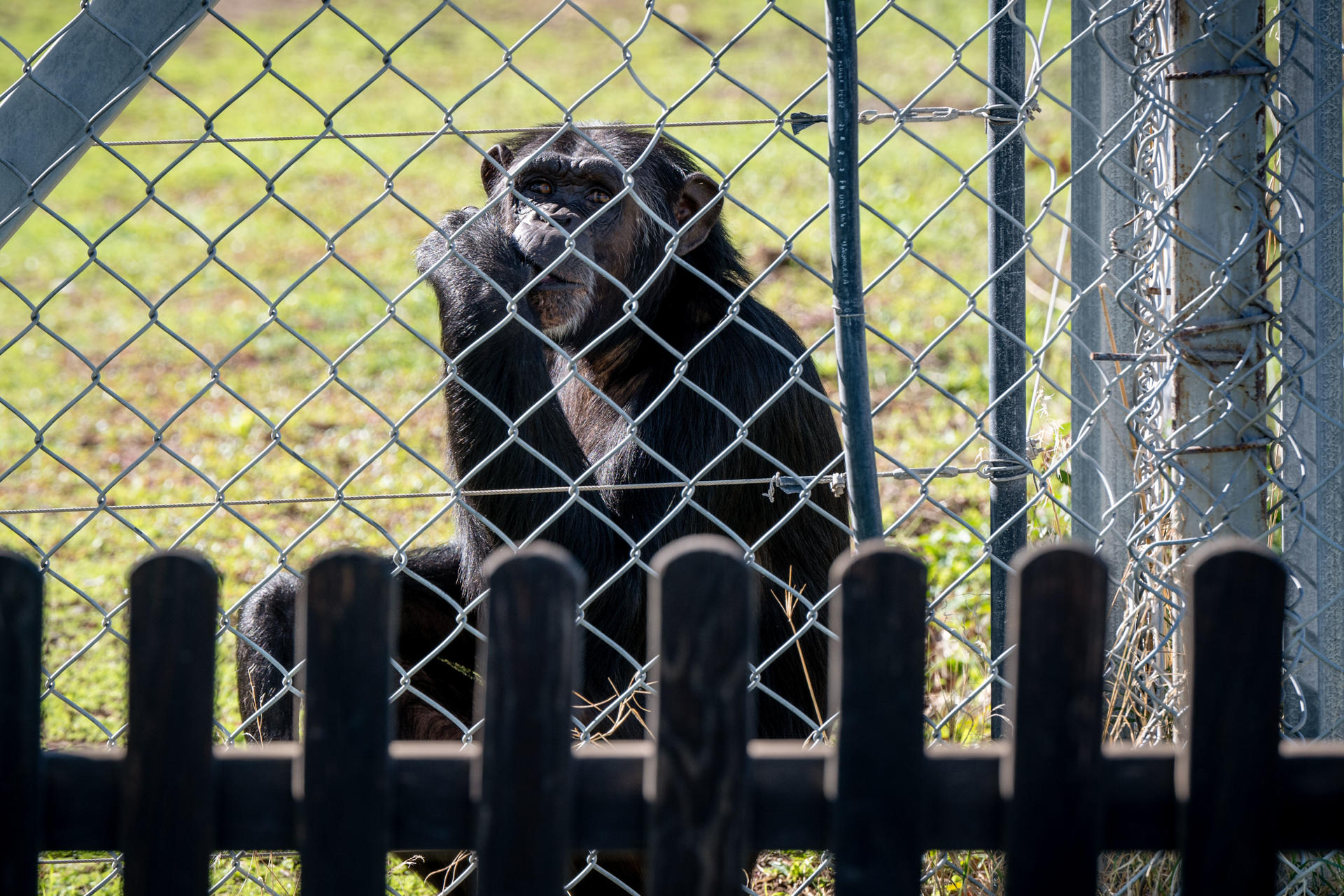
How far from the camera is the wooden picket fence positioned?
140 centimetres

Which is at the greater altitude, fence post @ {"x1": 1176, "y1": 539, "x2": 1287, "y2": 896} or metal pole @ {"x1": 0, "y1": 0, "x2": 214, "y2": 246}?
metal pole @ {"x1": 0, "y1": 0, "x2": 214, "y2": 246}

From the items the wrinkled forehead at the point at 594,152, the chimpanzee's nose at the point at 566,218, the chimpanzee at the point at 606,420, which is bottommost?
the chimpanzee at the point at 606,420

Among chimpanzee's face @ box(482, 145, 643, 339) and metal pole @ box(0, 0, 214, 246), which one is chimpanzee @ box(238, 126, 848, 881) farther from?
metal pole @ box(0, 0, 214, 246)

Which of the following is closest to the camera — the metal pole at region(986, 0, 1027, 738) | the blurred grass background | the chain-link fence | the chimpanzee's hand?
the chain-link fence

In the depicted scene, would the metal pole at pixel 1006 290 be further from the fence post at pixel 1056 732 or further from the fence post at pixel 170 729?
the fence post at pixel 170 729

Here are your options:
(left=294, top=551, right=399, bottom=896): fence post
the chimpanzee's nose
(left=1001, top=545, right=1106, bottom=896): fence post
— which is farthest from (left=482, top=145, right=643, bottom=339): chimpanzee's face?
(left=1001, top=545, right=1106, bottom=896): fence post

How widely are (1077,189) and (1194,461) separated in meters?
0.64

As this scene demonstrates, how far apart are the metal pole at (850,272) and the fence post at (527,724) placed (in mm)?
823

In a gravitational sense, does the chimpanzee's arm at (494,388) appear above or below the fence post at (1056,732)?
above

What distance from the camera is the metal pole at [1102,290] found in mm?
2555

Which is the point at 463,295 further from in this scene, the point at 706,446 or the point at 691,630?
the point at 691,630

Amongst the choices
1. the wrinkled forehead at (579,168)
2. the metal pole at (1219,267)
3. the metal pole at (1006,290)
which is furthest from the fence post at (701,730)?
the wrinkled forehead at (579,168)

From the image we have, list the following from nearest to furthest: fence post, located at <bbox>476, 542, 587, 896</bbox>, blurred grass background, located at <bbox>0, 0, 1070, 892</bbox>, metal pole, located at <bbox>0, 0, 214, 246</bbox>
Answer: fence post, located at <bbox>476, 542, 587, 896</bbox>, metal pole, located at <bbox>0, 0, 214, 246</bbox>, blurred grass background, located at <bbox>0, 0, 1070, 892</bbox>

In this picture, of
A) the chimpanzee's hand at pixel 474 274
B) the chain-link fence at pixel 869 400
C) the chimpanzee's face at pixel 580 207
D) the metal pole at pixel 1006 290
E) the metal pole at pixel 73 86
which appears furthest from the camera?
the chimpanzee's face at pixel 580 207
